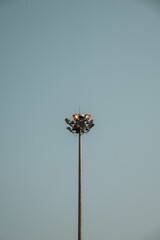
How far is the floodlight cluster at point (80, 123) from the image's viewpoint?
620 inches

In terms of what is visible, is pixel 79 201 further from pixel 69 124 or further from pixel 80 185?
pixel 69 124

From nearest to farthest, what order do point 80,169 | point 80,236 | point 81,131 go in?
point 80,236 < point 80,169 < point 81,131

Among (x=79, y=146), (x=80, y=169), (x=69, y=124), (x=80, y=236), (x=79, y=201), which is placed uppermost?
(x=69, y=124)

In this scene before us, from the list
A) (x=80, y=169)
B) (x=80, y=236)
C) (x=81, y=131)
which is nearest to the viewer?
(x=80, y=236)

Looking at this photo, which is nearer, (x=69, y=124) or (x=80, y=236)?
(x=80, y=236)

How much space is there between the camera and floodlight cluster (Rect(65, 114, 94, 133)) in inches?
620

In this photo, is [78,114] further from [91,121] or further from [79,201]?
[79,201]

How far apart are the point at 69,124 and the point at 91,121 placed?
106cm

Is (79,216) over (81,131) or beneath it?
beneath

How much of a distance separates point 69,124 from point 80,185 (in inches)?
122

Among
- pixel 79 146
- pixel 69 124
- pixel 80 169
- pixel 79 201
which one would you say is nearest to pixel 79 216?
pixel 79 201

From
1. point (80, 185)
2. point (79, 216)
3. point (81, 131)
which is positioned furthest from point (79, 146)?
point (79, 216)

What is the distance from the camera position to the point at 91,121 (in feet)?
52.9

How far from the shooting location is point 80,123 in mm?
15789
